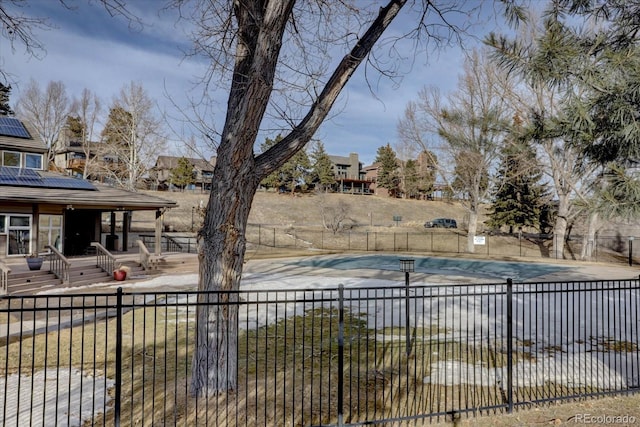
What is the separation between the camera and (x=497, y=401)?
460 cm

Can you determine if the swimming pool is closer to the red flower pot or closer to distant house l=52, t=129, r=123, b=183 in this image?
the red flower pot

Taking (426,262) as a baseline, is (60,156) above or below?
above

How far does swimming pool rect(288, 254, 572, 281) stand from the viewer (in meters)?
18.3

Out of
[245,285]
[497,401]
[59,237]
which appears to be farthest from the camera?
[59,237]

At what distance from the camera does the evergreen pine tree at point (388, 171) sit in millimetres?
57812

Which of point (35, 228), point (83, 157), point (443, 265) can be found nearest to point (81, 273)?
point (35, 228)

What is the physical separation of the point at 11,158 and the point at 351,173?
54.0m

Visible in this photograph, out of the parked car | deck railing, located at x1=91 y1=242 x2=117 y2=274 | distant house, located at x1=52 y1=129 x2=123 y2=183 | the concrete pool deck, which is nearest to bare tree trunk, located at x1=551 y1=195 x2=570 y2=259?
the concrete pool deck

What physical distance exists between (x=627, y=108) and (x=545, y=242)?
29633 millimetres

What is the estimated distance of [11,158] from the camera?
17688 mm

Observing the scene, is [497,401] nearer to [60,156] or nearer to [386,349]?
[386,349]

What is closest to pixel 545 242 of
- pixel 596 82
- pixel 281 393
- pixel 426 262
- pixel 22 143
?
pixel 426 262

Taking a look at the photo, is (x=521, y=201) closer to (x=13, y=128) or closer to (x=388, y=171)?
(x=388, y=171)

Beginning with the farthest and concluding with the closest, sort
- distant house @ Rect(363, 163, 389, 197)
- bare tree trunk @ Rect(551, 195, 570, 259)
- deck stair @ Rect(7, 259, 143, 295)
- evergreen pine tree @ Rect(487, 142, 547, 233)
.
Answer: distant house @ Rect(363, 163, 389, 197) → evergreen pine tree @ Rect(487, 142, 547, 233) → bare tree trunk @ Rect(551, 195, 570, 259) → deck stair @ Rect(7, 259, 143, 295)
